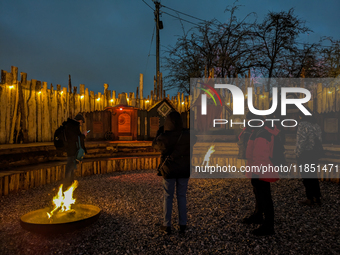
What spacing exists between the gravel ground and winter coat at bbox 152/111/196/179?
1.03 meters

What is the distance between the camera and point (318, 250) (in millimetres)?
3332

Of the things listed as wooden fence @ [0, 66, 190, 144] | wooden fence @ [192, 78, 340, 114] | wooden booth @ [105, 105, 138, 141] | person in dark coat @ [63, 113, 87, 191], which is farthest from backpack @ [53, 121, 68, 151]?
wooden fence @ [192, 78, 340, 114]

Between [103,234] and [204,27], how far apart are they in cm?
1641

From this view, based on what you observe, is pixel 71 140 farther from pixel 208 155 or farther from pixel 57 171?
pixel 208 155

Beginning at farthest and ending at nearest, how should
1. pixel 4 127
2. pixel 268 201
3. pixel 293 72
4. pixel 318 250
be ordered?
1. pixel 293 72
2. pixel 4 127
3. pixel 268 201
4. pixel 318 250

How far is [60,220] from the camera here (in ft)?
13.1

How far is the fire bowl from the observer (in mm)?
3607

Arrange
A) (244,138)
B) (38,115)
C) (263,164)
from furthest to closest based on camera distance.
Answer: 1. (38,115)
2. (244,138)
3. (263,164)

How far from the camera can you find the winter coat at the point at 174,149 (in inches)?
148

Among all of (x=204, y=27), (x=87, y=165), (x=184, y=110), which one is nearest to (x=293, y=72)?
(x=204, y=27)

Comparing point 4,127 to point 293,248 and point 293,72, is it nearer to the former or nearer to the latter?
point 293,248

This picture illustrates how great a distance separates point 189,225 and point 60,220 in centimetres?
223

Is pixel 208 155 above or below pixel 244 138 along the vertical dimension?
below

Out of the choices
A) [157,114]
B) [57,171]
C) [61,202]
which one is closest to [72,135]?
[61,202]
